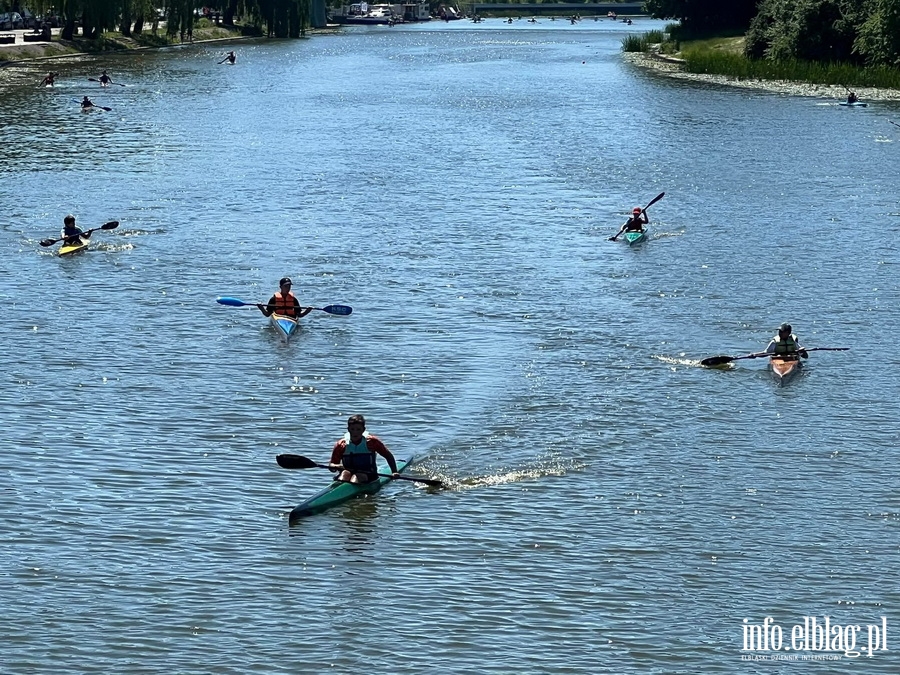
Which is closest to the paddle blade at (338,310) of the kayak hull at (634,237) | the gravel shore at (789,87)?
the kayak hull at (634,237)

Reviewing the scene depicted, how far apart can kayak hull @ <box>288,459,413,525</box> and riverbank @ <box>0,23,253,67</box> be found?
10395 centimetres

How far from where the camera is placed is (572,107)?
100375 millimetres

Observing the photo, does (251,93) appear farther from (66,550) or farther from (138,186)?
(66,550)

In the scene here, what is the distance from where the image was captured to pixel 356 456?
27062 mm

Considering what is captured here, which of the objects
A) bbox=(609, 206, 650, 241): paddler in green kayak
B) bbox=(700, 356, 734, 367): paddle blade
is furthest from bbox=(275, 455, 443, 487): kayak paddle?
bbox=(609, 206, 650, 241): paddler in green kayak

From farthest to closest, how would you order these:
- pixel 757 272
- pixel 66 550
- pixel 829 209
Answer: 1. pixel 829 209
2. pixel 757 272
3. pixel 66 550

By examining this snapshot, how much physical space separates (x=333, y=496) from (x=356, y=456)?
103cm

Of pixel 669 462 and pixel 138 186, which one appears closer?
pixel 669 462

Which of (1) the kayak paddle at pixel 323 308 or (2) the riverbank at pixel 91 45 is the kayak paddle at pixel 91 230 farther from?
(2) the riverbank at pixel 91 45

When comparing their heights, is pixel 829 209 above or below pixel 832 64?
below

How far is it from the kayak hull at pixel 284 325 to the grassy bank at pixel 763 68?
7134 cm

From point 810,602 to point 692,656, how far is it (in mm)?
2770

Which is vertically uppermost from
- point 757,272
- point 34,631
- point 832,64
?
point 832,64

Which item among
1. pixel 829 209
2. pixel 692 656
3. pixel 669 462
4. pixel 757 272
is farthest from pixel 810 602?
pixel 829 209
